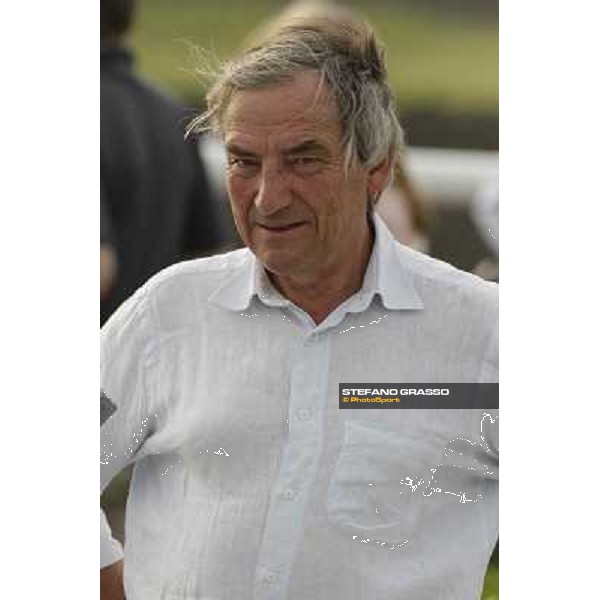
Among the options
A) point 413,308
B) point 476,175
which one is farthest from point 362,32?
point 413,308

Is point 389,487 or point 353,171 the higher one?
point 353,171

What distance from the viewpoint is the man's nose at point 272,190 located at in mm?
2137

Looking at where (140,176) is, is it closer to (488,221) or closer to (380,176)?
(380,176)

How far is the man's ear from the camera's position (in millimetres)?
2205

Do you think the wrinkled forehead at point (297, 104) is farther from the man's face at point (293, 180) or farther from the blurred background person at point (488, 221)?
the blurred background person at point (488, 221)

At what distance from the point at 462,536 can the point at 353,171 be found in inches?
27.8

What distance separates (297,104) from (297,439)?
1.97ft

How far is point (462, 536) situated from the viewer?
7.34 ft

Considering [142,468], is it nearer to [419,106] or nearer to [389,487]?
[389,487]

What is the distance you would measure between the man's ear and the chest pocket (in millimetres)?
428

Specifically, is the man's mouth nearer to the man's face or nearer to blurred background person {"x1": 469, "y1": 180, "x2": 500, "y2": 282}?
the man's face

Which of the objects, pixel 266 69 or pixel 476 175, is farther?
pixel 476 175

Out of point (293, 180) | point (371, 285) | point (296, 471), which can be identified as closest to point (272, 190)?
point (293, 180)
